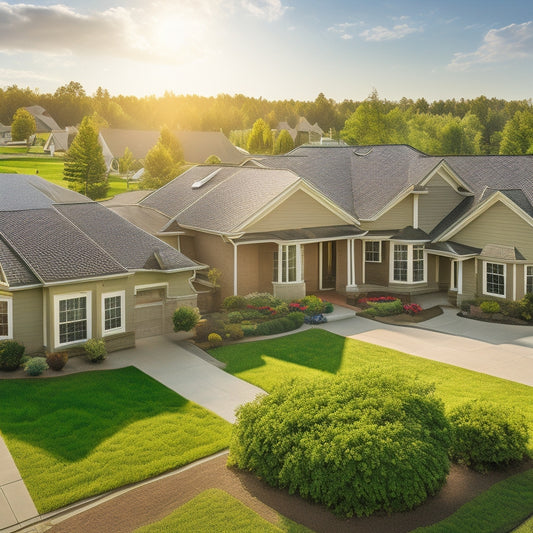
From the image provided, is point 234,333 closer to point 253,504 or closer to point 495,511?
point 253,504

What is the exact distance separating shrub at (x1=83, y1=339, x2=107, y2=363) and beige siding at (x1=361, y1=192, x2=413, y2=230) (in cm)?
1537

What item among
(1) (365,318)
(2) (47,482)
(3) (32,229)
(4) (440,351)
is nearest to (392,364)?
(4) (440,351)

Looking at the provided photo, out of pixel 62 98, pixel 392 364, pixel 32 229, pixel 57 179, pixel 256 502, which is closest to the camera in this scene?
pixel 256 502

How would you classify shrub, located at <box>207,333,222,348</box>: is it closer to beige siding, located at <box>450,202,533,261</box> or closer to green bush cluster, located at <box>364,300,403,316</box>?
green bush cluster, located at <box>364,300,403,316</box>

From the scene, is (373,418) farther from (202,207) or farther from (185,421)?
(202,207)

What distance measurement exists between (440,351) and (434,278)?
31.9 feet

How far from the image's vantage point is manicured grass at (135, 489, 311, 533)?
970 cm

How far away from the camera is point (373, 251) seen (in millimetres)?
30172

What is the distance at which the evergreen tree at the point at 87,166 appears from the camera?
2029 inches

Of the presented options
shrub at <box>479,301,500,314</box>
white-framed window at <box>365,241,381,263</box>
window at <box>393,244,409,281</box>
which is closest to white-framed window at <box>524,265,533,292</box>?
shrub at <box>479,301,500,314</box>

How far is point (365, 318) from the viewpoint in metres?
25.9

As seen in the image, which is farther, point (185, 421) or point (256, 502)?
point (185, 421)

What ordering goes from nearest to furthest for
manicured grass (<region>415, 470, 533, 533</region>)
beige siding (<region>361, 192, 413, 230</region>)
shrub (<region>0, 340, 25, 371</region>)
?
manicured grass (<region>415, 470, 533, 533</region>)
shrub (<region>0, 340, 25, 371</region>)
beige siding (<region>361, 192, 413, 230</region>)

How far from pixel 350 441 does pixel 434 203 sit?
22064 mm
